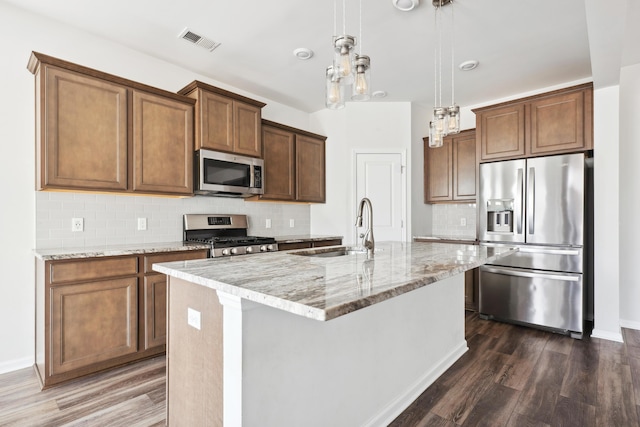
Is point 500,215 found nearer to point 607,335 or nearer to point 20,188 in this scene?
point 607,335

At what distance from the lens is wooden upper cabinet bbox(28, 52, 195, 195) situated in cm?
235

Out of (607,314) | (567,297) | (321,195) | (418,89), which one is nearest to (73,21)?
(321,195)

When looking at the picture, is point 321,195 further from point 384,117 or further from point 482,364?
point 482,364

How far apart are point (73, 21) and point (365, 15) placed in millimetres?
2316

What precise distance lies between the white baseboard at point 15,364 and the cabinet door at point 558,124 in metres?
4.84

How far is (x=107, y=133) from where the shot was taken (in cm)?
262

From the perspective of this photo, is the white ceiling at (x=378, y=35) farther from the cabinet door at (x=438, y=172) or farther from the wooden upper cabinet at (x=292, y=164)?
the cabinet door at (x=438, y=172)

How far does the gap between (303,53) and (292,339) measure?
2.69 m

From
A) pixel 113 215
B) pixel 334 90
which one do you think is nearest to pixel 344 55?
pixel 334 90

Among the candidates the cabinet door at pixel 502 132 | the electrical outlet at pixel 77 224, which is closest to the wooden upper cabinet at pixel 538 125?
the cabinet door at pixel 502 132

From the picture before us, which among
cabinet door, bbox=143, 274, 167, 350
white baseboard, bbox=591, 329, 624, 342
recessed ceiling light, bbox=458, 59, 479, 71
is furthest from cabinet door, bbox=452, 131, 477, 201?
cabinet door, bbox=143, 274, 167, 350

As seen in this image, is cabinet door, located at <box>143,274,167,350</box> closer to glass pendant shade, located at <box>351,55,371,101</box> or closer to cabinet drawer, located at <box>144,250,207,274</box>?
cabinet drawer, located at <box>144,250,207,274</box>

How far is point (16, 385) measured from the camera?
7.34 ft

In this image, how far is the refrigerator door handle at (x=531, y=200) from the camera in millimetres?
3350
